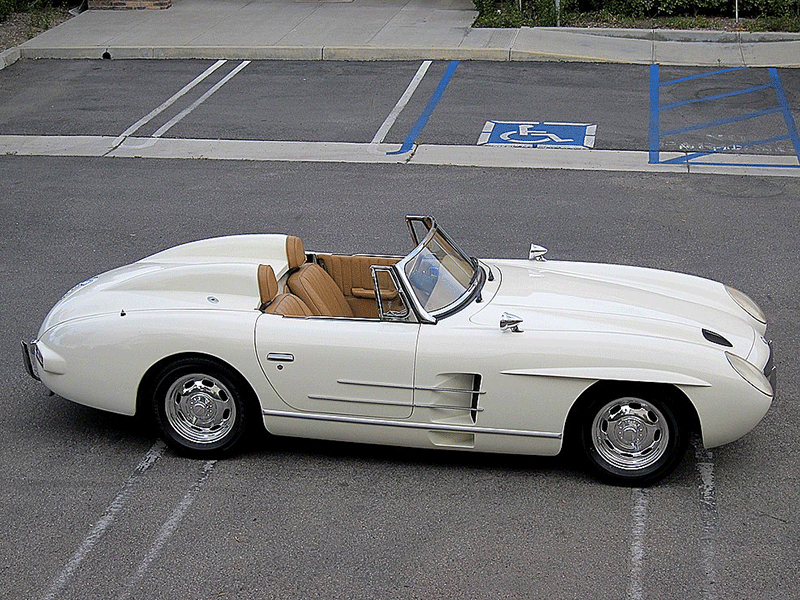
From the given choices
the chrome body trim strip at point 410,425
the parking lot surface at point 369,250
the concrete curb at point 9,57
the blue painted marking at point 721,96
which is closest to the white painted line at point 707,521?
the parking lot surface at point 369,250

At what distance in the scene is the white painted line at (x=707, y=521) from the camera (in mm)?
4805

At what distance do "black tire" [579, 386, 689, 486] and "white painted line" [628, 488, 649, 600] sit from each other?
109 millimetres

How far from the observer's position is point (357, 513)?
17.8 feet

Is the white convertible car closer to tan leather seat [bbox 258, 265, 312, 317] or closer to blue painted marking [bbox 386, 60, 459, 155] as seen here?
tan leather seat [bbox 258, 265, 312, 317]

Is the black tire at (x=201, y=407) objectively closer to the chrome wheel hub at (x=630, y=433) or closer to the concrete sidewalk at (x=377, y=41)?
the chrome wheel hub at (x=630, y=433)

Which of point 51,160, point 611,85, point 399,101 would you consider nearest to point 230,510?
point 51,160

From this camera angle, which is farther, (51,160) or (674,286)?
(51,160)

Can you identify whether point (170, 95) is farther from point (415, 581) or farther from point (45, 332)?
point (415, 581)

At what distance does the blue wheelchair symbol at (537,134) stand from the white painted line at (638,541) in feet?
24.5

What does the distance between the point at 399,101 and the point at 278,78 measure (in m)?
2.33

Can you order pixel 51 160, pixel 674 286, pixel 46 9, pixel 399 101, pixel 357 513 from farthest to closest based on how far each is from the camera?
1. pixel 46 9
2. pixel 399 101
3. pixel 51 160
4. pixel 674 286
5. pixel 357 513

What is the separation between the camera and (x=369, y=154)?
482 inches

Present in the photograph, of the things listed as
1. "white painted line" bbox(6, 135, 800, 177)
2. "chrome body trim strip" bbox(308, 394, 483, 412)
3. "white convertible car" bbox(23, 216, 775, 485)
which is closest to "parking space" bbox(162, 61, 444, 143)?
"white painted line" bbox(6, 135, 800, 177)

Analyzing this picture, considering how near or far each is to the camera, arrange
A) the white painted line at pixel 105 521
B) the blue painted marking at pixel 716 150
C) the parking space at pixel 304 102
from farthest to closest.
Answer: the parking space at pixel 304 102 → the blue painted marking at pixel 716 150 → the white painted line at pixel 105 521
